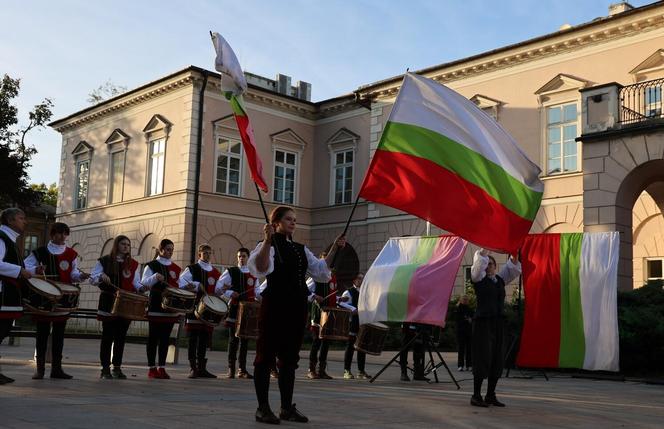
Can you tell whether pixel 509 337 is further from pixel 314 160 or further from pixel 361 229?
pixel 314 160

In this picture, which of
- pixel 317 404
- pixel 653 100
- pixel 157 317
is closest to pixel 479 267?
pixel 317 404

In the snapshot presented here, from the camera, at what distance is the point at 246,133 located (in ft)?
27.9

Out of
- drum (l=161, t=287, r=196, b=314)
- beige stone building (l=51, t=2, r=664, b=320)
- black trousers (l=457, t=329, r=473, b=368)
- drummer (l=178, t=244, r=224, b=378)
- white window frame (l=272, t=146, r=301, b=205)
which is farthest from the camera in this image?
white window frame (l=272, t=146, r=301, b=205)

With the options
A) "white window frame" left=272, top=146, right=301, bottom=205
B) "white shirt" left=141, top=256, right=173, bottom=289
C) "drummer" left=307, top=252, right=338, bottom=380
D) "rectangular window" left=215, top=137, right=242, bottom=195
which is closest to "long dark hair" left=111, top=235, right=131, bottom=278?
"white shirt" left=141, top=256, right=173, bottom=289

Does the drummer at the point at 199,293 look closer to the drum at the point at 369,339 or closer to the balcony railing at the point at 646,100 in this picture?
the drum at the point at 369,339

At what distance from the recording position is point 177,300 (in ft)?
36.5

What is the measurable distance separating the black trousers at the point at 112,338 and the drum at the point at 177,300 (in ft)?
2.00

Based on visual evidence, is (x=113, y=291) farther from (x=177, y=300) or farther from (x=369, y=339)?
(x=369, y=339)

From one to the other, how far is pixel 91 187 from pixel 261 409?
32.8 metres

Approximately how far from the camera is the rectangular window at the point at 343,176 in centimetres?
3334

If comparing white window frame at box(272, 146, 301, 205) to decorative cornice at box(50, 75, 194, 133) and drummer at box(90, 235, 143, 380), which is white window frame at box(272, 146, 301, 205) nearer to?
decorative cornice at box(50, 75, 194, 133)

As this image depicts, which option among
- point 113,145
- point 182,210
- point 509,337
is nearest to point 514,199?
point 509,337

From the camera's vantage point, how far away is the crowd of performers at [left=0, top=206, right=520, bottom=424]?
6.93 meters

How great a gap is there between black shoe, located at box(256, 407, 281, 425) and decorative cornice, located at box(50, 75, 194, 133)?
26296 mm
